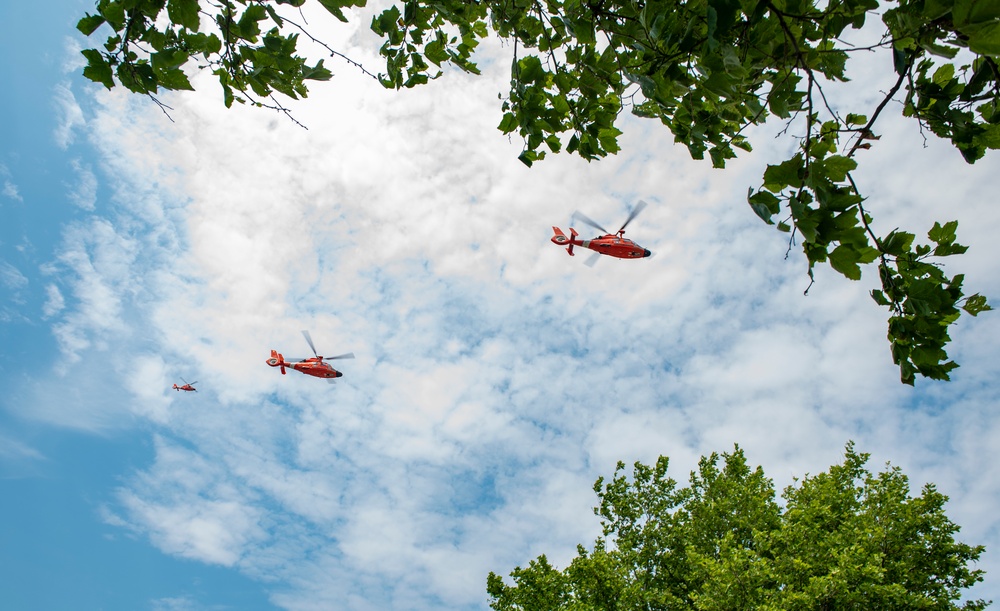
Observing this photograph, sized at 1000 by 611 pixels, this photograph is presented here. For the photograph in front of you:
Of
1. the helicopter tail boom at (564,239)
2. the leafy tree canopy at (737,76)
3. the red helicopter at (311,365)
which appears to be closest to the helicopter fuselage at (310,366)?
the red helicopter at (311,365)

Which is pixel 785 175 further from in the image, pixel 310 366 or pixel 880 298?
pixel 310 366

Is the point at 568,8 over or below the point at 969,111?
over

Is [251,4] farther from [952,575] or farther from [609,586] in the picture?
[952,575]

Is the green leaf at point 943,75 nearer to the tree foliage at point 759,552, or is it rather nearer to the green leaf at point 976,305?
the green leaf at point 976,305

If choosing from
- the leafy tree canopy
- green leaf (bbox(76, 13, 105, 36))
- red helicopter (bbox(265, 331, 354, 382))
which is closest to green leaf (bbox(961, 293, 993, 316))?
the leafy tree canopy

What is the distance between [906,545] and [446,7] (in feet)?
62.1

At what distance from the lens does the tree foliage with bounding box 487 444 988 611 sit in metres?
14.4

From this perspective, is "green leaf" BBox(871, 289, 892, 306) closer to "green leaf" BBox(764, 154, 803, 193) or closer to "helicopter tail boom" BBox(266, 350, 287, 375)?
"green leaf" BBox(764, 154, 803, 193)

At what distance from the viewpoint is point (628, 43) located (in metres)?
3.98

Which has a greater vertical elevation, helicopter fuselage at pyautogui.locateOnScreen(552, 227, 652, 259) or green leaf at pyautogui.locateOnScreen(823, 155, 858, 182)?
helicopter fuselage at pyautogui.locateOnScreen(552, 227, 652, 259)

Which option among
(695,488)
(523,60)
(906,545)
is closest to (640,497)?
(695,488)

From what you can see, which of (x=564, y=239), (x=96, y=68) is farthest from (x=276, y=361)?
(x=96, y=68)

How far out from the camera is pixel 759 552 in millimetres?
17109

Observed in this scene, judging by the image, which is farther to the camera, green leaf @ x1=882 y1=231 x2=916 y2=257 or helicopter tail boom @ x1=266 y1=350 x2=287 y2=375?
helicopter tail boom @ x1=266 y1=350 x2=287 y2=375
